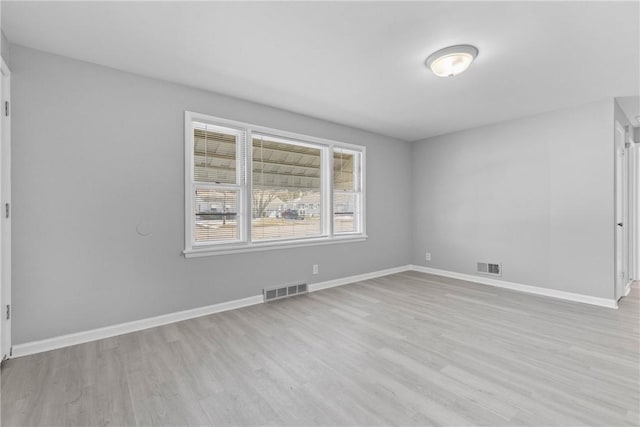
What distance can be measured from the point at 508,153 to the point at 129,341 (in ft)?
18.1

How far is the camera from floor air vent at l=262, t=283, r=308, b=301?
12.4ft

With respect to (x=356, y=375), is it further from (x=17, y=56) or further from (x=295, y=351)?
(x=17, y=56)

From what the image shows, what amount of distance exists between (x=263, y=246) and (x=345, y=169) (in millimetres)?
2014

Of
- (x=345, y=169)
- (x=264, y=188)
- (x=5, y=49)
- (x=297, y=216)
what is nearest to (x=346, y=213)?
(x=345, y=169)

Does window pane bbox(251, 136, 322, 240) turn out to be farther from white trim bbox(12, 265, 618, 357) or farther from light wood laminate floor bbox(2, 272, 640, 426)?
light wood laminate floor bbox(2, 272, 640, 426)

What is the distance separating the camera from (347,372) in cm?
212

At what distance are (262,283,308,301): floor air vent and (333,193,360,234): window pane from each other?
109 cm

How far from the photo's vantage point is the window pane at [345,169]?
4680 millimetres

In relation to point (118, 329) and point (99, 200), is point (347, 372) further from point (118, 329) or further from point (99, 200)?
point (99, 200)

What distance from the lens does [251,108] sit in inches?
144

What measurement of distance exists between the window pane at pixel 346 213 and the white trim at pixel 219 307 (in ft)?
2.71

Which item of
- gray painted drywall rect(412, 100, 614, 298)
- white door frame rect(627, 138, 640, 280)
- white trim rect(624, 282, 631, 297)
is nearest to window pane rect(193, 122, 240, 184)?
gray painted drywall rect(412, 100, 614, 298)

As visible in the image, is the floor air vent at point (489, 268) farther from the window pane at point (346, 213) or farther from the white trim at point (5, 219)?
the white trim at point (5, 219)

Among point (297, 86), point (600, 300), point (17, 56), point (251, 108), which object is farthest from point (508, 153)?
point (17, 56)
